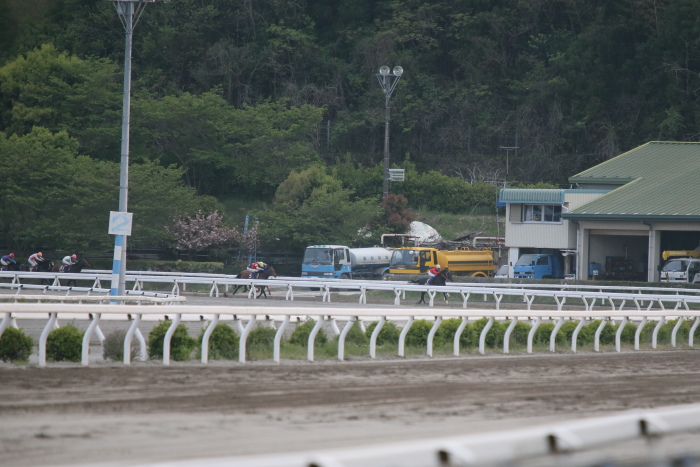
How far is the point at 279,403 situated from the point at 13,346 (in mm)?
4386

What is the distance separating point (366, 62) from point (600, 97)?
1638cm

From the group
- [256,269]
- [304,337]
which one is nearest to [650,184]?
[256,269]

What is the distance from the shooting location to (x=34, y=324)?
18531 millimetres

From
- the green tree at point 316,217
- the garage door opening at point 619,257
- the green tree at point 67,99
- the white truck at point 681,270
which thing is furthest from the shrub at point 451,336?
the green tree at point 67,99

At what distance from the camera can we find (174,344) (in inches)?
520

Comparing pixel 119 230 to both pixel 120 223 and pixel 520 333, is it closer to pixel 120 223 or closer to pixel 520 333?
pixel 120 223

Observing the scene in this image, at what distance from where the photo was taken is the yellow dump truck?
4541 centimetres

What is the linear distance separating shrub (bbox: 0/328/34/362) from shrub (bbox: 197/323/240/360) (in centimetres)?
241

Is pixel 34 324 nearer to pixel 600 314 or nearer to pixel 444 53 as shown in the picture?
pixel 600 314

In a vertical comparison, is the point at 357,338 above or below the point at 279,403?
above

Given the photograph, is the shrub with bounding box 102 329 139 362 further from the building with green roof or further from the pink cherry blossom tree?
the pink cherry blossom tree

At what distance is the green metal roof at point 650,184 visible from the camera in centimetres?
4156

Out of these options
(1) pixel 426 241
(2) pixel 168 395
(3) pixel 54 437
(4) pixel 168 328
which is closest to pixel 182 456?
(3) pixel 54 437

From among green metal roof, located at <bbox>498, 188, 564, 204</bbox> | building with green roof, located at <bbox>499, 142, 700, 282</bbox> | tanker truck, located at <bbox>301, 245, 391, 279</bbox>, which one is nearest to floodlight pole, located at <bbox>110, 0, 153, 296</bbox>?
tanker truck, located at <bbox>301, 245, 391, 279</bbox>
